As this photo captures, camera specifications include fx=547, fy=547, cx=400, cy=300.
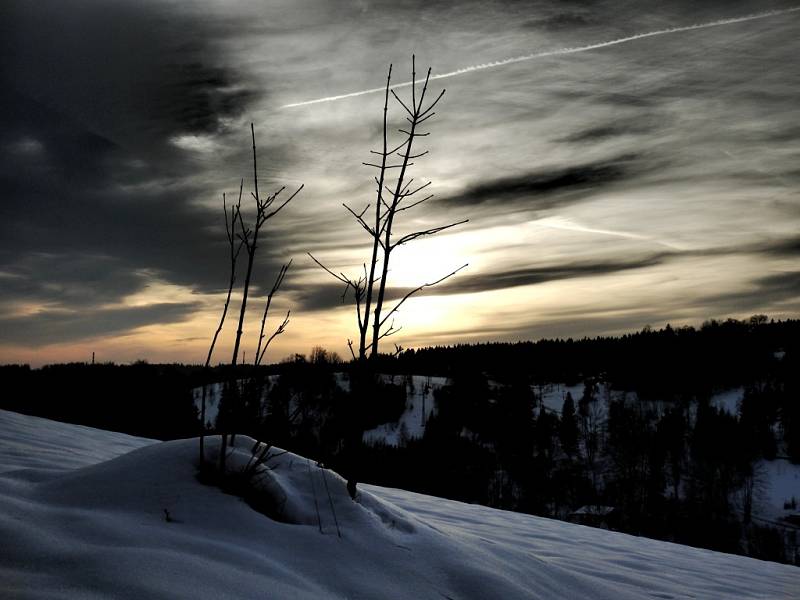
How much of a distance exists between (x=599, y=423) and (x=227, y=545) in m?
102

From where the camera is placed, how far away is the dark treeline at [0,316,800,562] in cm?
4675

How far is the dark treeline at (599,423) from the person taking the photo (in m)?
46.8

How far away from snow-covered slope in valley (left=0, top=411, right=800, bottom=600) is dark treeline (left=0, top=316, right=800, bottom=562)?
17.6m

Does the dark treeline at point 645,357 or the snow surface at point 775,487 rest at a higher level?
the dark treeline at point 645,357

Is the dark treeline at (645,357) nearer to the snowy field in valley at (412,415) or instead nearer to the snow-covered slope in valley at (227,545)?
the snowy field in valley at (412,415)

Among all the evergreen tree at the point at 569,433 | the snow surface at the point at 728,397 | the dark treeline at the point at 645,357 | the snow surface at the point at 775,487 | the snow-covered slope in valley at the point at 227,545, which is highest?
the dark treeline at the point at 645,357

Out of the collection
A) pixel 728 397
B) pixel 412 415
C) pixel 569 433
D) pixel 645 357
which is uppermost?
pixel 645 357

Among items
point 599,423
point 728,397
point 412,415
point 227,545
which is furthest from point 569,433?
point 227,545

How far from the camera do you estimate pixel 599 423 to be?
9562cm

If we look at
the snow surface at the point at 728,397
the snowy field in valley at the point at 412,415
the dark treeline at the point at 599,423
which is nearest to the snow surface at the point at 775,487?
the dark treeline at the point at 599,423

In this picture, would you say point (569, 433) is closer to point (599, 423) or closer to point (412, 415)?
point (599, 423)

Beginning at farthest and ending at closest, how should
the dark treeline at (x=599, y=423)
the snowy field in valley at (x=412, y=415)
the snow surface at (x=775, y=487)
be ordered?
1. the snowy field in valley at (x=412, y=415)
2. the snow surface at (x=775, y=487)
3. the dark treeline at (x=599, y=423)

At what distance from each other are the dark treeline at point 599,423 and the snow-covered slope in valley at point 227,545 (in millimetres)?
17632

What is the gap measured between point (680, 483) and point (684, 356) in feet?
129
